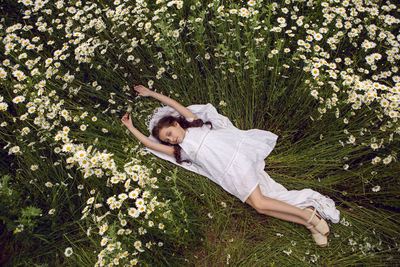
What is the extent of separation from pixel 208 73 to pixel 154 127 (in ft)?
3.13

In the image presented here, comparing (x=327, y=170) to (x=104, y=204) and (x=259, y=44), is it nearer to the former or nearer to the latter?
(x=259, y=44)

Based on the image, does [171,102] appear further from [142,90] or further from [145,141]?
[145,141]

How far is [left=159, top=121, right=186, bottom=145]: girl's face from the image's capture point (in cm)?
314

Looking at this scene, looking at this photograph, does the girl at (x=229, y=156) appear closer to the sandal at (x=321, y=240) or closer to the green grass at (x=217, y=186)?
the sandal at (x=321, y=240)

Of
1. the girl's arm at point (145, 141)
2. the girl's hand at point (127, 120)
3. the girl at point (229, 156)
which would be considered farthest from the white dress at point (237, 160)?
the girl's hand at point (127, 120)

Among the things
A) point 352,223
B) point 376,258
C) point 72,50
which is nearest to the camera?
point 376,258

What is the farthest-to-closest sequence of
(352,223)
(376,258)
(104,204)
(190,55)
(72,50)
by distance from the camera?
(72,50) < (190,55) < (104,204) < (352,223) < (376,258)

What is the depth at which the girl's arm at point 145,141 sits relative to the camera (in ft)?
10.5

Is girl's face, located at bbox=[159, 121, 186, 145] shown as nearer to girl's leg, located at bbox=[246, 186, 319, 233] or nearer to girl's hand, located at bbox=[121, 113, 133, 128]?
girl's hand, located at bbox=[121, 113, 133, 128]

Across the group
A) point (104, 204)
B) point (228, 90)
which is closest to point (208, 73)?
point (228, 90)

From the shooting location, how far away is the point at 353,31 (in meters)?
3.13

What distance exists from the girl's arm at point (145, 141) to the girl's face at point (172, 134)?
0.10 metres

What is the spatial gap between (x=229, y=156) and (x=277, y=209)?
0.72 meters

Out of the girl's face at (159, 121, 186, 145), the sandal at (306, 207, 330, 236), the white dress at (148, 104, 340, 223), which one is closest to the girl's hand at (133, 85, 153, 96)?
the girl's face at (159, 121, 186, 145)
